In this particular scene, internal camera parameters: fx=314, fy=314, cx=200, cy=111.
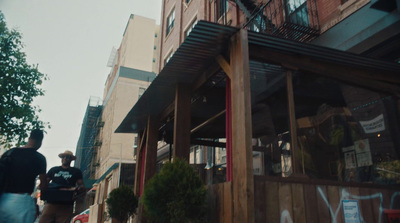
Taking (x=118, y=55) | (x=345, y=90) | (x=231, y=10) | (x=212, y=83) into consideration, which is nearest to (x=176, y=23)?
(x=231, y=10)

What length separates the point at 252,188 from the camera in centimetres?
395

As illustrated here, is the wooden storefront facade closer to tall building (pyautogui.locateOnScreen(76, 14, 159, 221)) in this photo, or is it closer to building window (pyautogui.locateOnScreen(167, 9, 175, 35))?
building window (pyautogui.locateOnScreen(167, 9, 175, 35))

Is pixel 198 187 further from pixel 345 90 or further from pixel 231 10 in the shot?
pixel 231 10

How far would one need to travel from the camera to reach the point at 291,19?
9.39 metres

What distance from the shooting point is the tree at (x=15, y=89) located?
16.6 metres

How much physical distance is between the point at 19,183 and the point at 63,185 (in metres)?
1.57

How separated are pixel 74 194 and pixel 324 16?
7.46 metres

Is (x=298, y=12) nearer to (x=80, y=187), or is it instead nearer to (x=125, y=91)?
(x=80, y=187)

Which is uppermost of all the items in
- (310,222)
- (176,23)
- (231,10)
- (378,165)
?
(176,23)

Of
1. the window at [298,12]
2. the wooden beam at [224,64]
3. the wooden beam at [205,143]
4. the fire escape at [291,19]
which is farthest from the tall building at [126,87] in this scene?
the wooden beam at [224,64]

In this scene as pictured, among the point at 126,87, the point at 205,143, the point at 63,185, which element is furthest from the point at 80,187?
the point at 126,87

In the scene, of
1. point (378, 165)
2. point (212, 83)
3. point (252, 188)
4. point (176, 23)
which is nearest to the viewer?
point (252, 188)

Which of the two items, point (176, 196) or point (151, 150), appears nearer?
point (176, 196)

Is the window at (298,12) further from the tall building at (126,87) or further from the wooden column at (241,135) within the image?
the tall building at (126,87)
